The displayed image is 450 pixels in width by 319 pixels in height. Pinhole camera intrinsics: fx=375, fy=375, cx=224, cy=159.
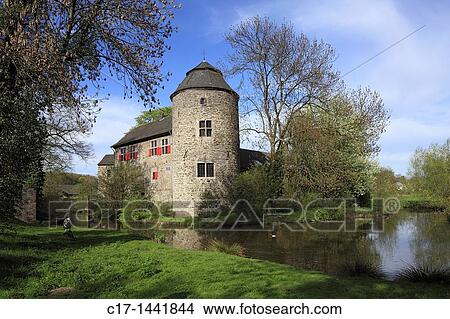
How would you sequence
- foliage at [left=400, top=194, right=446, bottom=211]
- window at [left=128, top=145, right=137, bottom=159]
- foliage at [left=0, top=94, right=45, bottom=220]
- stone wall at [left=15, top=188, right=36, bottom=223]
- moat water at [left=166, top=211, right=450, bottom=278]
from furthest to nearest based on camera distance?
window at [left=128, top=145, right=137, bottom=159] < foliage at [left=400, top=194, right=446, bottom=211] < stone wall at [left=15, top=188, right=36, bottom=223] < moat water at [left=166, top=211, right=450, bottom=278] < foliage at [left=0, top=94, right=45, bottom=220]

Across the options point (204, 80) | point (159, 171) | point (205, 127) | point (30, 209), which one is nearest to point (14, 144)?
point (30, 209)

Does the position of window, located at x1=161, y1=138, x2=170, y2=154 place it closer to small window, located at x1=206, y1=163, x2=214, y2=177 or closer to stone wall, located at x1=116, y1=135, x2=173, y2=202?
stone wall, located at x1=116, y1=135, x2=173, y2=202

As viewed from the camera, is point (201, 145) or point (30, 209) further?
point (201, 145)

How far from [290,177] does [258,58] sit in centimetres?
870

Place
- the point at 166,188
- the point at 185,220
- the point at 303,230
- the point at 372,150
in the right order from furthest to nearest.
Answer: the point at 166,188
the point at 372,150
the point at 185,220
the point at 303,230

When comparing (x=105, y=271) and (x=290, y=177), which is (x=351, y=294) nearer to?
(x=105, y=271)

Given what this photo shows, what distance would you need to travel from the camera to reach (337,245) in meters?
14.0

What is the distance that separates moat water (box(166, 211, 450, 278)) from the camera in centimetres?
1077

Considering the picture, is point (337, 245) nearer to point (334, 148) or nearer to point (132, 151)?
point (334, 148)

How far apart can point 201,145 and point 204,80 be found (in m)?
4.67

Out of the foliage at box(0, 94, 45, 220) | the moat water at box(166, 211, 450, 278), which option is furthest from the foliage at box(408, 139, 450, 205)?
the foliage at box(0, 94, 45, 220)

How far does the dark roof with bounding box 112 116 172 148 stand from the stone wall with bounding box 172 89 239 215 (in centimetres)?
396

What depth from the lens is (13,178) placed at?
8484 millimetres

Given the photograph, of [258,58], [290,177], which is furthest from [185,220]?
[258,58]
